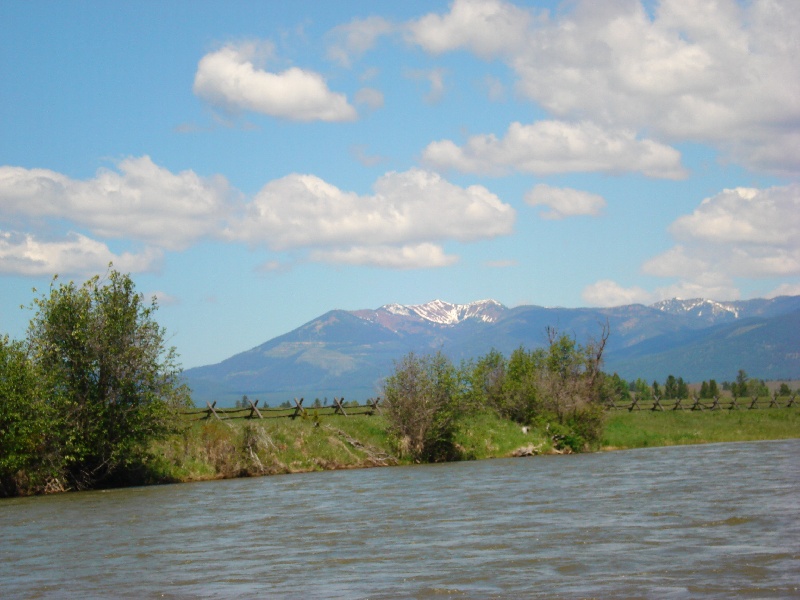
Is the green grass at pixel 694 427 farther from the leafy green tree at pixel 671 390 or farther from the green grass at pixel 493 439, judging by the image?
the leafy green tree at pixel 671 390

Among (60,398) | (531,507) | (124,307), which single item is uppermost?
(124,307)

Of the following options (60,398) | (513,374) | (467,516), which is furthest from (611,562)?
(513,374)

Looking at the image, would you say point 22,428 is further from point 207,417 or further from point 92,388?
point 207,417

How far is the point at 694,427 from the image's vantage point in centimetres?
7462

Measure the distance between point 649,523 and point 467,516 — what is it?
594 cm

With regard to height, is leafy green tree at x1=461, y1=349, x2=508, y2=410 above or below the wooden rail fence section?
above

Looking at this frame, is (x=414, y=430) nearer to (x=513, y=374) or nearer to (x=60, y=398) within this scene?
(x=513, y=374)

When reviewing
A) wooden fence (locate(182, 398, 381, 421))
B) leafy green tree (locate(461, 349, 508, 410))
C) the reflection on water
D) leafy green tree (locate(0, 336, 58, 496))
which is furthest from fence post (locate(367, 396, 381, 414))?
leafy green tree (locate(0, 336, 58, 496))

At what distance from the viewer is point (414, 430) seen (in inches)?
2163

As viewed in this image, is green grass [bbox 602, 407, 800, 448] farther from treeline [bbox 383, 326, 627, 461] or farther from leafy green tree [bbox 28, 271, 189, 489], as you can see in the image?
leafy green tree [bbox 28, 271, 189, 489]

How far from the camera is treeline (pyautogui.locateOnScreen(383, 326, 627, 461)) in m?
55.2

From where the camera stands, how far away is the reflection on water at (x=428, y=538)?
672 inches

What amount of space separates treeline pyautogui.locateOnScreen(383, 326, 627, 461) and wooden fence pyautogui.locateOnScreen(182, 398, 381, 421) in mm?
4766

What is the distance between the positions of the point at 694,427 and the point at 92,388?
50.0m
